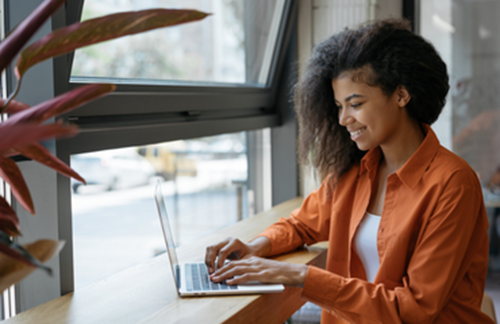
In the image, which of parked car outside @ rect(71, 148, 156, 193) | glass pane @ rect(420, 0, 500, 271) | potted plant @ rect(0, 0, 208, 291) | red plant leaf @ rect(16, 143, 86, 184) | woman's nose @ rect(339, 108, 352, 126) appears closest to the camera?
potted plant @ rect(0, 0, 208, 291)

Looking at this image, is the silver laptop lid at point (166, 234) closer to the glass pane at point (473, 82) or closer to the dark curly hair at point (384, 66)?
the dark curly hair at point (384, 66)

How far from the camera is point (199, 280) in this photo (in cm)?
135

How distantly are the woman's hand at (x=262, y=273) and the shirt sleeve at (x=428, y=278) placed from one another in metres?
0.03

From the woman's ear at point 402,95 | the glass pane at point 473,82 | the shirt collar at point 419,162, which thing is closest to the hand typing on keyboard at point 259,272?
the shirt collar at point 419,162

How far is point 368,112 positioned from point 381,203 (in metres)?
0.30

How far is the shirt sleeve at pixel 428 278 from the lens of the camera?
1204 millimetres

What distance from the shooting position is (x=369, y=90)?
1.44 meters

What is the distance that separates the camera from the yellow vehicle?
2035 millimetres

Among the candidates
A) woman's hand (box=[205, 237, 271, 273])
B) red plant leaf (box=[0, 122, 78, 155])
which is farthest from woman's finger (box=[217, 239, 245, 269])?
red plant leaf (box=[0, 122, 78, 155])

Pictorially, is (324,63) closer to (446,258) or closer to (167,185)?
(446,258)

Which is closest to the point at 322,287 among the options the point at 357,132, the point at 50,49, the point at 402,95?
the point at 357,132

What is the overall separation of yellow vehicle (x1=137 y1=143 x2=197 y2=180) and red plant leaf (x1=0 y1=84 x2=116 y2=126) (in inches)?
55.2

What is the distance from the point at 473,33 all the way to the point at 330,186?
1993 mm

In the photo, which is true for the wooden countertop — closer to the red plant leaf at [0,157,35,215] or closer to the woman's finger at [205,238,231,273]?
the woman's finger at [205,238,231,273]
